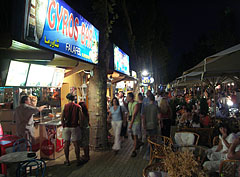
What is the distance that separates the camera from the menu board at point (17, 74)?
4684 mm

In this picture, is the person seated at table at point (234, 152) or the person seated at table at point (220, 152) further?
the person seated at table at point (220, 152)

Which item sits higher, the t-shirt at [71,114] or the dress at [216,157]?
the t-shirt at [71,114]

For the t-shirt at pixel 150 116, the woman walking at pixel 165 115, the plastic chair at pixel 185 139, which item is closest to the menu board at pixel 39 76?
the t-shirt at pixel 150 116

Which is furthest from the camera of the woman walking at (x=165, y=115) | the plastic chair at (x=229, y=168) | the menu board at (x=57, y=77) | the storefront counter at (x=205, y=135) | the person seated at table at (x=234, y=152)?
the woman walking at (x=165, y=115)

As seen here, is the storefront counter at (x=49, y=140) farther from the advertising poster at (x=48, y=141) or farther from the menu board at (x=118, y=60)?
the menu board at (x=118, y=60)

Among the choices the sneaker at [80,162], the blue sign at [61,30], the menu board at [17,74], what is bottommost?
the sneaker at [80,162]

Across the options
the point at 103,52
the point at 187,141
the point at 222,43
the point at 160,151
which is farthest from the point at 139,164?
the point at 222,43

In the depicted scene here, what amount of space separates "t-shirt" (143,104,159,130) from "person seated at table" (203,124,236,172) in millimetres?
2201

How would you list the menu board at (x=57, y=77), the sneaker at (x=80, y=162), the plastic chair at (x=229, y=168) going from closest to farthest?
the plastic chair at (x=229, y=168), the sneaker at (x=80, y=162), the menu board at (x=57, y=77)

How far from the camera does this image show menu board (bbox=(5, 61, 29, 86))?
4684 mm

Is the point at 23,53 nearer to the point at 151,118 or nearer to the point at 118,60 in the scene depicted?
the point at 151,118

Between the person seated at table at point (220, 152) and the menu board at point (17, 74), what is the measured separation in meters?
4.69

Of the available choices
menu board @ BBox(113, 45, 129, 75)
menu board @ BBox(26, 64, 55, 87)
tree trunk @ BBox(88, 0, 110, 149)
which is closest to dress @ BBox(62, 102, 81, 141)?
menu board @ BBox(26, 64, 55, 87)

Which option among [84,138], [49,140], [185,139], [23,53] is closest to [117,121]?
[84,138]
